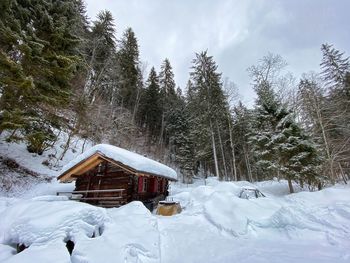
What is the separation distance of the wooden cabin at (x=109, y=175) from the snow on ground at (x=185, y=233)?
3.50 metres

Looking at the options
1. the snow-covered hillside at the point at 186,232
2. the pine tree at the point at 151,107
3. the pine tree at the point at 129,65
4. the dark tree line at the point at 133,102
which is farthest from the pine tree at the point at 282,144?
the pine tree at the point at 151,107

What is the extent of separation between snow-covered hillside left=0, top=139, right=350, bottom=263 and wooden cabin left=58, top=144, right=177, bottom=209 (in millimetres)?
3255

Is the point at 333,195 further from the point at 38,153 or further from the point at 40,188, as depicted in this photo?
the point at 38,153

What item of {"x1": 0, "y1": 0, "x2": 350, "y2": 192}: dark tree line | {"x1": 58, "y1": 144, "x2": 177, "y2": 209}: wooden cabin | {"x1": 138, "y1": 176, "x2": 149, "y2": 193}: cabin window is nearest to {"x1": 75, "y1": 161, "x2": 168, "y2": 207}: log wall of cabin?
→ {"x1": 58, "y1": 144, "x2": 177, "y2": 209}: wooden cabin

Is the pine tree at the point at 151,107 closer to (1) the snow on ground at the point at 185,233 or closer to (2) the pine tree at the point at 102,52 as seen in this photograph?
(2) the pine tree at the point at 102,52

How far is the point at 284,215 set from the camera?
9016mm

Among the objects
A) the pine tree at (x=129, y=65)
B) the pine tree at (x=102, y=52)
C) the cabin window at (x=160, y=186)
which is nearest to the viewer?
the cabin window at (x=160, y=186)

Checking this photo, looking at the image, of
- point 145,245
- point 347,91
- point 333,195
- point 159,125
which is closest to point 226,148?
point 159,125

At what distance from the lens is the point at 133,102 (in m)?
36.0

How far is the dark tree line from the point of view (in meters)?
11.3

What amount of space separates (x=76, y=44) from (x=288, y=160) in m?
17.9

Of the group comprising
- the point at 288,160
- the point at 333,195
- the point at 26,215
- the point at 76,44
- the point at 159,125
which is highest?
the point at 159,125

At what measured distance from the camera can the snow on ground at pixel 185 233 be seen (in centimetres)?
530

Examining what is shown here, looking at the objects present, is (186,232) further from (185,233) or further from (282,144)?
(282,144)
